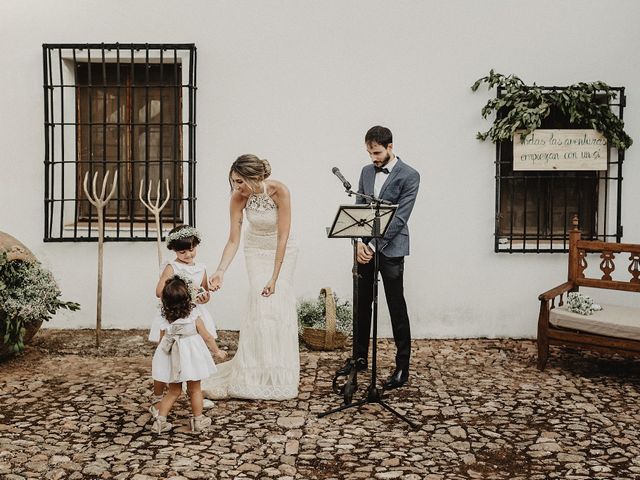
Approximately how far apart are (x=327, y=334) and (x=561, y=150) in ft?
9.68

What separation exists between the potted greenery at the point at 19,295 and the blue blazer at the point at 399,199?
292cm

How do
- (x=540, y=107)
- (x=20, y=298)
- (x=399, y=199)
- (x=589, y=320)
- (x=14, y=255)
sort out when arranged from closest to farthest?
(x=399, y=199), (x=589, y=320), (x=20, y=298), (x=14, y=255), (x=540, y=107)

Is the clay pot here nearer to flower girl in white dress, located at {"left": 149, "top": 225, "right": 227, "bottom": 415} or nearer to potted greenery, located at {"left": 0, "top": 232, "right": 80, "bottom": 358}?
potted greenery, located at {"left": 0, "top": 232, "right": 80, "bottom": 358}

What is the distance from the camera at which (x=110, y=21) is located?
25.7ft

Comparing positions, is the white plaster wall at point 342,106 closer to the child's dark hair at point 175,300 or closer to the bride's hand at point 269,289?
the bride's hand at point 269,289

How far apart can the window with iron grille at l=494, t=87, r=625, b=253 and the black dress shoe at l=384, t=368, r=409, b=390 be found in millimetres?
2203

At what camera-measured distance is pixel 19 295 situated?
670 cm

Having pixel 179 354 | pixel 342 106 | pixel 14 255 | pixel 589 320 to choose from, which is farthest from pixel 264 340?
pixel 342 106

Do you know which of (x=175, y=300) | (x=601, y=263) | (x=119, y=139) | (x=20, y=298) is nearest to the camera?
(x=175, y=300)

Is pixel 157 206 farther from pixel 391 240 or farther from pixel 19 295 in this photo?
pixel 391 240

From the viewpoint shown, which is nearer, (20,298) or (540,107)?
(20,298)

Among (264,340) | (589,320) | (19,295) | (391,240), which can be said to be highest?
(391,240)

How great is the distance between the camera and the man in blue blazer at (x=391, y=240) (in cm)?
608

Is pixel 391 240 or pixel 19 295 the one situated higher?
pixel 391 240
